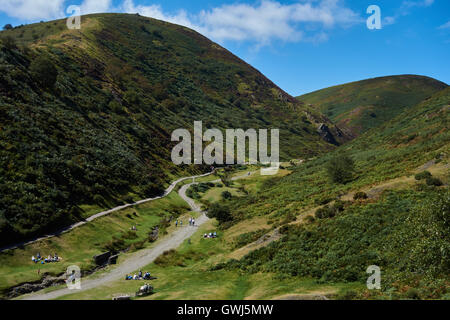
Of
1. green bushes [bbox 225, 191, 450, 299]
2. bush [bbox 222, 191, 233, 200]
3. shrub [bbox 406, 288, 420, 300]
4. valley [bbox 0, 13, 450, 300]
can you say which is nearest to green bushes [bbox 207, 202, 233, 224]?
valley [bbox 0, 13, 450, 300]

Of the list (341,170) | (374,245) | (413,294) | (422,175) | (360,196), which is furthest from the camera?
(341,170)

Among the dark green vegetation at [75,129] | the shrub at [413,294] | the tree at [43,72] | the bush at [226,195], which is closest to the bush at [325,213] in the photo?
the shrub at [413,294]

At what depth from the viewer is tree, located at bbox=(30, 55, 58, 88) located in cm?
8869

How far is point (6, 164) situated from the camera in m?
49.3

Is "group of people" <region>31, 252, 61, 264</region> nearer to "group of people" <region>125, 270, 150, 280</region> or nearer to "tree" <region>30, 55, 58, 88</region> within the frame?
"group of people" <region>125, 270, 150, 280</region>

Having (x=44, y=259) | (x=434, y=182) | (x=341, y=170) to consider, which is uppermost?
(x=341, y=170)

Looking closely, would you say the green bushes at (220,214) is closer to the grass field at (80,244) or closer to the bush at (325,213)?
the grass field at (80,244)

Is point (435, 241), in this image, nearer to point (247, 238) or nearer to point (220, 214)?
point (247, 238)

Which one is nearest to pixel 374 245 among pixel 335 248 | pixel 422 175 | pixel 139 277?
pixel 335 248

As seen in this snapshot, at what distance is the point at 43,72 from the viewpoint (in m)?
89.2

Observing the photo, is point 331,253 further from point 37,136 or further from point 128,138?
point 128,138

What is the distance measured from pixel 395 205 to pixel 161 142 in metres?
97.0

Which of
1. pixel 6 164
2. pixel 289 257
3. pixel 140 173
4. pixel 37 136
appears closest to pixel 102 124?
pixel 140 173

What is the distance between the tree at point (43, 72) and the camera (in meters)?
88.7
